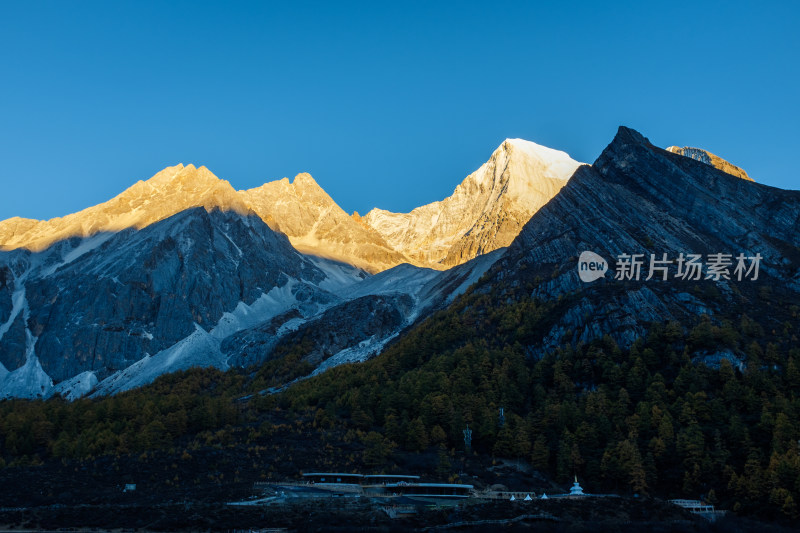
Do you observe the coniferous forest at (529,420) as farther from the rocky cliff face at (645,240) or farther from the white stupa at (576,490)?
the white stupa at (576,490)

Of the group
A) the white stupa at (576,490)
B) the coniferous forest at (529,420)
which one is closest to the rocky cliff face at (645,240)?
the coniferous forest at (529,420)

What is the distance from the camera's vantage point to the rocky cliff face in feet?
413

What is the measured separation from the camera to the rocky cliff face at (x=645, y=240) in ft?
413

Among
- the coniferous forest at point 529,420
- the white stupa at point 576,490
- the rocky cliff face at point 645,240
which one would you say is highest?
the rocky cliff face at point 645,240

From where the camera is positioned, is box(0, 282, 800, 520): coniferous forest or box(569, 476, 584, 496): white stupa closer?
box(569, 476, 584, 496): white stupa

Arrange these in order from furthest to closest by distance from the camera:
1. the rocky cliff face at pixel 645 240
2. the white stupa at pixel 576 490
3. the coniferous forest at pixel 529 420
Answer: the rocky cliff face at pixel 645 240, the coniferous forest at pixel 529 420, the white stupa at pixel 576 490

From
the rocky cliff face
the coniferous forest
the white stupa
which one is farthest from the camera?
the rocky cliff face

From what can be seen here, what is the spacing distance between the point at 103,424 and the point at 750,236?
416 feet

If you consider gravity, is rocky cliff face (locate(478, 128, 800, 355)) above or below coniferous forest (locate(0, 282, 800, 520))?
above

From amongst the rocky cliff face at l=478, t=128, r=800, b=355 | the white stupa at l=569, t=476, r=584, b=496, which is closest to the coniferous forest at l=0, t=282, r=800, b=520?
the rocky cliff face at l=478, t=128, r=800, b=355

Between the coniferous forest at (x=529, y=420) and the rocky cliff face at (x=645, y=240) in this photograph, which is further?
the rocky cliff face at (x=645, y=240)

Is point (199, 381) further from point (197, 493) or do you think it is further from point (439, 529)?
point (439, 529)

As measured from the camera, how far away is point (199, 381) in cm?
18275

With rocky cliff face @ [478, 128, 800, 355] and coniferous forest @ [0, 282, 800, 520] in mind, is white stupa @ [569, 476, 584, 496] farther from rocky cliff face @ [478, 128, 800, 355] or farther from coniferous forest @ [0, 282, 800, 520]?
rocky cliff face @ [478, 128, 800, 355]
